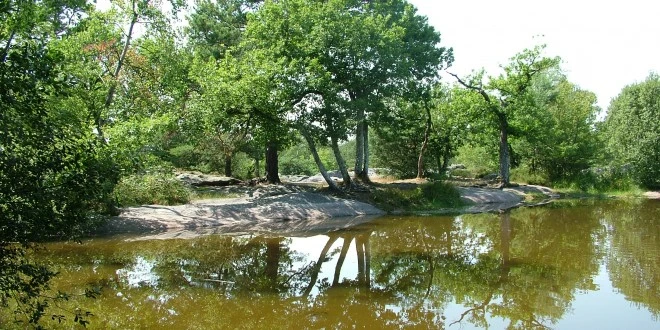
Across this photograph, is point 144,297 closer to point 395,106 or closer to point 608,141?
point 395,106

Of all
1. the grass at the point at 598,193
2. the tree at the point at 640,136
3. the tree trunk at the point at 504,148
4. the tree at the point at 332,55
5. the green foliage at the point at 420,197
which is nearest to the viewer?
the tree at the point at 332,55

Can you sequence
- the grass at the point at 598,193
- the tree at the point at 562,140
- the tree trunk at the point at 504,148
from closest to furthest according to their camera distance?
the tree trunk at the point at 504,148
the grass at the point at 598,193
the tree at the point at 562,140

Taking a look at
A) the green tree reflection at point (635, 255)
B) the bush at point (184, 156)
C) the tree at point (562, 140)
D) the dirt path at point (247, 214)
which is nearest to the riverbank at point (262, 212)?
the dirt path at point (247, 214)

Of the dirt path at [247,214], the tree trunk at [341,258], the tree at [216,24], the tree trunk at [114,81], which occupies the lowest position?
the tree trunk at [341,258]

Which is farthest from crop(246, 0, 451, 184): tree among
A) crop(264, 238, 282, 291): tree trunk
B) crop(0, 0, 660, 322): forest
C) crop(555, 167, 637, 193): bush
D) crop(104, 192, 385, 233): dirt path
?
crop(555, 167, 637, 193): bush

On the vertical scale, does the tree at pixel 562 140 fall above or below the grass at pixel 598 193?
above

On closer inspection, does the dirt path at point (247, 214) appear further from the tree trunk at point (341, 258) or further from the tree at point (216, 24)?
the tree at point (216, 24)

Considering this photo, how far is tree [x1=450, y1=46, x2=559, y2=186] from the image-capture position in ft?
98.0

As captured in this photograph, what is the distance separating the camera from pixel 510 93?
30.4 meters

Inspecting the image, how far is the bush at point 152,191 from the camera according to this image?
18.6 m

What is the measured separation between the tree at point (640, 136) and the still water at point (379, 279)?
56.5 ft

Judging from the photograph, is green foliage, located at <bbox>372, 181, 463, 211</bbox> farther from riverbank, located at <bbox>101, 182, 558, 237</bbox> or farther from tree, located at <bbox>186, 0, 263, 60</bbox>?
tree, located at <bbox>186, 0, 263, 60</bbox>

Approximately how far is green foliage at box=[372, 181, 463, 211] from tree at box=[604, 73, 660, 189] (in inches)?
591

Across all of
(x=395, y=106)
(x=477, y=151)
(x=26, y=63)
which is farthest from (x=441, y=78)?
(x=26, y=63)
